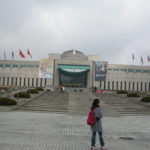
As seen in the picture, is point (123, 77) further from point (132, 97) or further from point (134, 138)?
point (134, 138)

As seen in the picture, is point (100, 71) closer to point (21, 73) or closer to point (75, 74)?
point (75, 74)

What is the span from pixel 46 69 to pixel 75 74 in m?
12.3

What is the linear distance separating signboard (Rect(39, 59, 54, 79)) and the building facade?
5720 millimetres

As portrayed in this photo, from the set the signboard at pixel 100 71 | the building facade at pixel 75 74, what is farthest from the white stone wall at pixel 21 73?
the signboard at pixel 100 71

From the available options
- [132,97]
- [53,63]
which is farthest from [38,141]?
[53,63]

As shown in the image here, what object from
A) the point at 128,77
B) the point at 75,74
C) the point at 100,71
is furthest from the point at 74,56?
the point at 128,77

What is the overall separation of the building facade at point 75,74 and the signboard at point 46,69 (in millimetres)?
5720

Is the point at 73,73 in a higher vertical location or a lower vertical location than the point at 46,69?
lower

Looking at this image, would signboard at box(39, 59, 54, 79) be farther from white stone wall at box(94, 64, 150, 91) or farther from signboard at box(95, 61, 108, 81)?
white stone wall at box(94, 64, 150, 91)

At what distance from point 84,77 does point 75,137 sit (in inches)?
2541

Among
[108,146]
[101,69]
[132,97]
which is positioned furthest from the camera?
[101,69]

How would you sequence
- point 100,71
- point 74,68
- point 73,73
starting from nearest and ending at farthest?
point 100,71
point 74,68
point 73,73

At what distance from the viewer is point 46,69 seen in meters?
62.8

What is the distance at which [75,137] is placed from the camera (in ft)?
32.0
